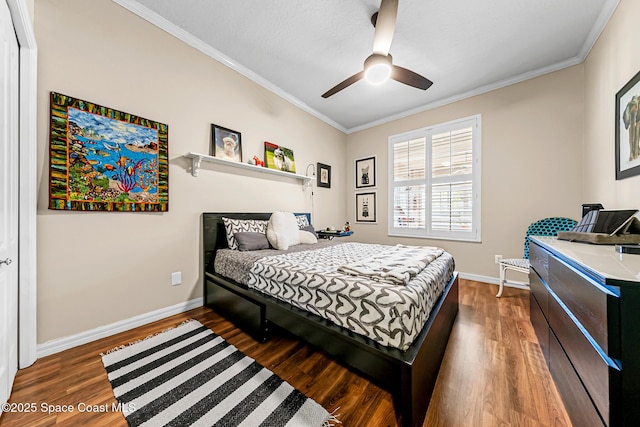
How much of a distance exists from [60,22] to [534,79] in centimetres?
484

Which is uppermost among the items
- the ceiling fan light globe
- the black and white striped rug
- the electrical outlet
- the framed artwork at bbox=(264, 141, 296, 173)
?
the ceiling fan light globe

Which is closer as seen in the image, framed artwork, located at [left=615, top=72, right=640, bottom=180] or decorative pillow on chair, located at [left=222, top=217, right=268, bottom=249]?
framed artwork, located at [left=615, top=72, right=640, bottom=180]

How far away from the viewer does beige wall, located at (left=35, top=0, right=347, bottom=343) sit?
64.2 inches

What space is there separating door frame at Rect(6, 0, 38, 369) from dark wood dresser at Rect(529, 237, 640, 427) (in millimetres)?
2902

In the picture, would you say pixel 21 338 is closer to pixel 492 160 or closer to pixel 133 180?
pixel 133 180

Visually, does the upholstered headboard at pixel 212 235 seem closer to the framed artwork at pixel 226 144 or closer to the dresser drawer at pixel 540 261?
the framed artwork at pixel 226 144

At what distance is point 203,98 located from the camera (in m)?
2.50

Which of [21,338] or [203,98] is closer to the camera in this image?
[21,338]

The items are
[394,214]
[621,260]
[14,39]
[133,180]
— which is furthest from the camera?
[394,214]

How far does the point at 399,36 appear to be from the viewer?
2324mm

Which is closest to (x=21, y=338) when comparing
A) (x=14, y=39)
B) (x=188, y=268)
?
(x=188, y=268)

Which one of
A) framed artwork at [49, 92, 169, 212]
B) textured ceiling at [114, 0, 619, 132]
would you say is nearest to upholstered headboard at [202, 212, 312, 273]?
framed artwork at [49, 92, 169, 212]

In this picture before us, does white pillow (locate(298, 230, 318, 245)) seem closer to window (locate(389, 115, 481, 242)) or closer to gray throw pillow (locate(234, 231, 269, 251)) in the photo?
gray throw pillow (locate(234, 231, 269, 251))

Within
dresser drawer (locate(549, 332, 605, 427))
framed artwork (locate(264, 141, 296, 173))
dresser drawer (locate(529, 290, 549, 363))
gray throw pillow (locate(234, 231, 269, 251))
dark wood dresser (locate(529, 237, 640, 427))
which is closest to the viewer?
dark wood dresser (locate(529, 237, 640, 427))
